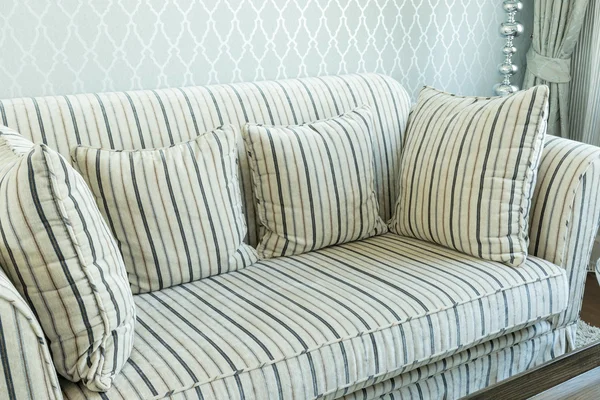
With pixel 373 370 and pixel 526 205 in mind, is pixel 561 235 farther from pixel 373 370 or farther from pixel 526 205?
pixel 373 370

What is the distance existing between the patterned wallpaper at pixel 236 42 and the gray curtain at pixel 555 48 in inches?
5.0

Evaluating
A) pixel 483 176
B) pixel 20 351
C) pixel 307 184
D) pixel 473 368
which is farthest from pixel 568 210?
pixel 20 351

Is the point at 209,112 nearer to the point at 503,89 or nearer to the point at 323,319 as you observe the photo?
the point at 323,319

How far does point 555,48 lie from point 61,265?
222 centimetres

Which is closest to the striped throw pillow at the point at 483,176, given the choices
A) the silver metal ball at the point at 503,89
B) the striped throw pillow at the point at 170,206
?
the striped throw pillow at the point at 170,206

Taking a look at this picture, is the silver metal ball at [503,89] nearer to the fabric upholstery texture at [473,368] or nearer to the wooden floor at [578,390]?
the fabric upholstery texture at [473,368]

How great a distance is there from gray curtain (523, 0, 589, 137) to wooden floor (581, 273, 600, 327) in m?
0.63

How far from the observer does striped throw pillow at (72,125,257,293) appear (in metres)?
1.53

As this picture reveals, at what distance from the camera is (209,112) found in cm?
183

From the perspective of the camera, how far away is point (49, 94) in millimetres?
1835

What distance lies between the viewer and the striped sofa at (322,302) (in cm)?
122

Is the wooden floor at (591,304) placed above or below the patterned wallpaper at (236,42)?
below

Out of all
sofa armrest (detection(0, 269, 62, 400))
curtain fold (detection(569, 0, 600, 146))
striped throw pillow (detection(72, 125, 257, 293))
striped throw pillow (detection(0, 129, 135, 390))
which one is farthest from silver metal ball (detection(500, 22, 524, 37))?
sofa armrest (detection(0, 269, 62, 400))

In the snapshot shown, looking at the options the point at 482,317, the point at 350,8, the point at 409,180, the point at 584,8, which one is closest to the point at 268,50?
the point at 350,8
